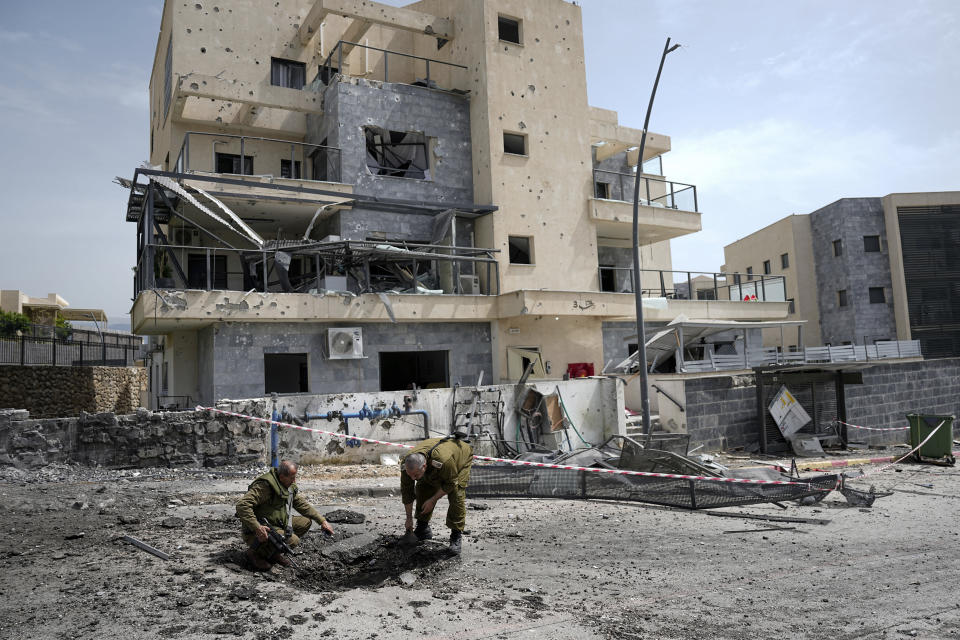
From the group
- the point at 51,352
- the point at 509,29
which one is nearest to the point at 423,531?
the point at 51,352

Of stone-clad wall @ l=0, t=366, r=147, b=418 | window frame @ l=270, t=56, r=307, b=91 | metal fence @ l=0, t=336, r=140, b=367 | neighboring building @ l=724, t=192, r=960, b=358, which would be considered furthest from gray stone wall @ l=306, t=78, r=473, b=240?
neighboring building @ l=724, t=192, r=960, b=358

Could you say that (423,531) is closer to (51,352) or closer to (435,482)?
(435,482)

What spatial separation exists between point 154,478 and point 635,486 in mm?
7942

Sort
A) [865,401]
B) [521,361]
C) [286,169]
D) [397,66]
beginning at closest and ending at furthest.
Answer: [865,401]
[521,361]
[286,169]
[397,66]

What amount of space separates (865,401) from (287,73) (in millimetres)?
22322

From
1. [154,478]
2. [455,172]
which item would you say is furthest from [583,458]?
[455,172]

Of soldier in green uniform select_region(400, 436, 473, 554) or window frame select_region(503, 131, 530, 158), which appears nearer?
soldier in green uniform select_region(400, 436, 473, 554)

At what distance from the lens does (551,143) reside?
2148 cm

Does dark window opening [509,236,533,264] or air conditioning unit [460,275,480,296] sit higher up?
dark window opening [509,236,533,264]

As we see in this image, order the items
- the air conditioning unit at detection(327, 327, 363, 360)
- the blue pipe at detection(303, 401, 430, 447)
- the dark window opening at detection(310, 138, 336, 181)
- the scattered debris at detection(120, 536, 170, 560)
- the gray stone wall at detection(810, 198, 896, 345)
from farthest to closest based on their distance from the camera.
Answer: the gray stone wall at detection(810, 198, 896, 345) < the dark window opening at detection(310, 138, 336, 181) < the air conditioning unit at detection(327, 327, 363, 360) < the blue pipe at detection(303, 401, 430, 447) < the scattered debris at detection(120, 536, 170, 560)

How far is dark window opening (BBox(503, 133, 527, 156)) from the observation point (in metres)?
21.3

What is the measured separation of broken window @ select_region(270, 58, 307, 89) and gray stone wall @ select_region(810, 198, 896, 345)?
33991mm

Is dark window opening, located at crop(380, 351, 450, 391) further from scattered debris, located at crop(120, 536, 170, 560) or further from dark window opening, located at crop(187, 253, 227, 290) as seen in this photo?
scattered debris, located at crop(120, 536, 170, 560)

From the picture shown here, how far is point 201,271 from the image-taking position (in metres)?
20.3
